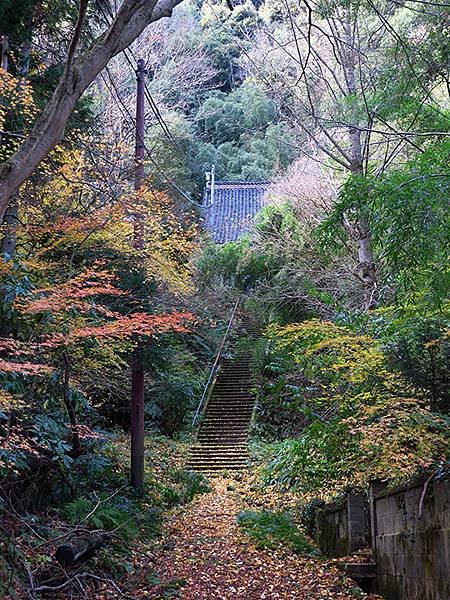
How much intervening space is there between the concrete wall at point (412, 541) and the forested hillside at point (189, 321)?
0.43 ft

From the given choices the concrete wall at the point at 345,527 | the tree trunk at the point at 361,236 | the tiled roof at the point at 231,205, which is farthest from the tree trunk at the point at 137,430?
the tiled roof at the point at 231,205

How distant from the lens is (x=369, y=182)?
4301mm

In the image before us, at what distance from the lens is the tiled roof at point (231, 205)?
21.6 metres

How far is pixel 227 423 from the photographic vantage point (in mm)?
14273

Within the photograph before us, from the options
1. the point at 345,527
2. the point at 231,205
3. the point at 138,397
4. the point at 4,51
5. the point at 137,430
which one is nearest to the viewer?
the point at 345,527

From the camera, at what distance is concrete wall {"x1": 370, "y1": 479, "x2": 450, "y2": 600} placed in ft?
11.5

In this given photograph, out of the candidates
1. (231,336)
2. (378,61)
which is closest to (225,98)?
(231,336)

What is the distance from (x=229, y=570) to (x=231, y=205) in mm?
18174

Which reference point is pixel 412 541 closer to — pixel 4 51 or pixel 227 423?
pixel 4 51

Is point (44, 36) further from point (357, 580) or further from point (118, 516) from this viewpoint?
point (357, 580)

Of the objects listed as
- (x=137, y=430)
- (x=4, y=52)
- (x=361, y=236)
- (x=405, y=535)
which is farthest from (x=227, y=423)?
(x=405, y=535)

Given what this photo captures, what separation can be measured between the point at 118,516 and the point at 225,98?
909 inches

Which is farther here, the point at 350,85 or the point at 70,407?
the point at 350,85

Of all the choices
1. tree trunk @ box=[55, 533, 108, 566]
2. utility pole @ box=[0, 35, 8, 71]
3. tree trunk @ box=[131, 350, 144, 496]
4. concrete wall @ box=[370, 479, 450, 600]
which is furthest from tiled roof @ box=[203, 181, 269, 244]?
concrete wall @ box=[370, 479, 450, 600]
